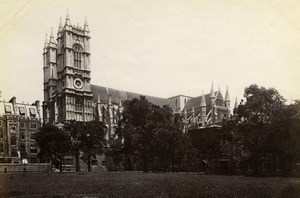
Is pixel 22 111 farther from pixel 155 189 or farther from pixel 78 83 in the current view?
pixel 155 189

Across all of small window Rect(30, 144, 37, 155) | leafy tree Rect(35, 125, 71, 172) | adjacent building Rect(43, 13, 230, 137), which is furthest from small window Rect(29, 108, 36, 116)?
leafy tree Rect(35, 125, 71, 172)

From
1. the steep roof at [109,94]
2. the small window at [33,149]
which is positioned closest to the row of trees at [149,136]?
the small window at [33,149]

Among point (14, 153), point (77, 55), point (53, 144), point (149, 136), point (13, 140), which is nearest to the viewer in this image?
point (149, 136)

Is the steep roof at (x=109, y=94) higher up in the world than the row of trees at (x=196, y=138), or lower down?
higher up

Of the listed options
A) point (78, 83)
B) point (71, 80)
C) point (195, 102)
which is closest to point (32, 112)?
point (71, 80)

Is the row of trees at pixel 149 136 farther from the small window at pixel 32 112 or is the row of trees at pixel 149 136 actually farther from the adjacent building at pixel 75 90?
the small window at pixel 32 112

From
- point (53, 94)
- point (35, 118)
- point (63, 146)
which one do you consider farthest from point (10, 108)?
point (63, 146)
